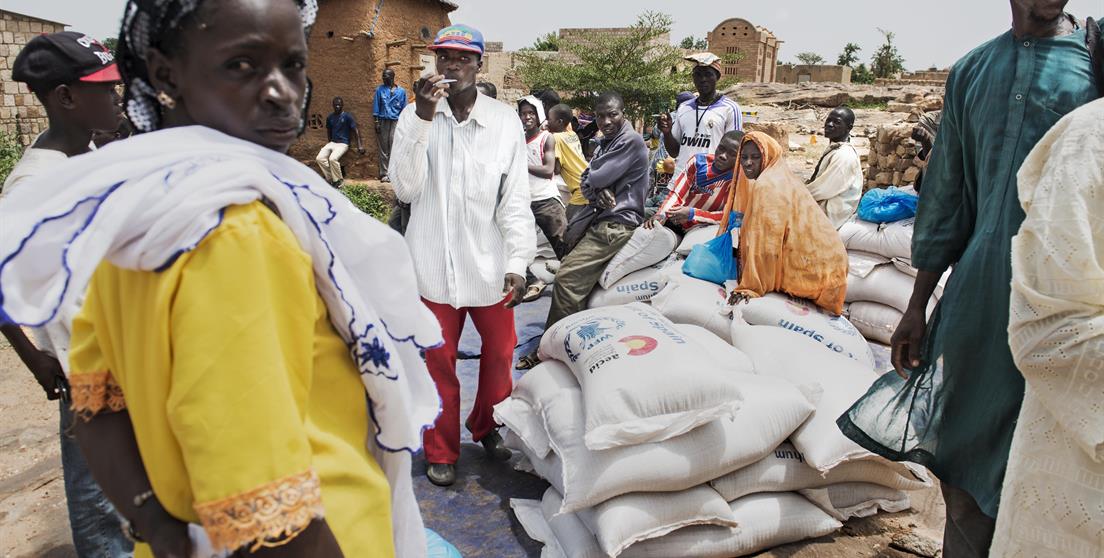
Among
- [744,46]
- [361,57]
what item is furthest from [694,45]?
[361,57]

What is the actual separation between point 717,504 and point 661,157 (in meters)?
4.99

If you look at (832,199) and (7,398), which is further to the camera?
(832,199)

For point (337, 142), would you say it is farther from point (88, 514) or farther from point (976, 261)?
point (976, 261)

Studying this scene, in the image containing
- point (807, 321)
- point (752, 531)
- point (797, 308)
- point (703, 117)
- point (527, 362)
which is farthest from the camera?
point (703, 117)

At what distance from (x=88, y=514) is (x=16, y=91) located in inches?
403

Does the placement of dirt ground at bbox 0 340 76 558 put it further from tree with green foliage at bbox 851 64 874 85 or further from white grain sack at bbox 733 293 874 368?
tree with green foliage at bbox 851 64 874 85

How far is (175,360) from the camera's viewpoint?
781mm

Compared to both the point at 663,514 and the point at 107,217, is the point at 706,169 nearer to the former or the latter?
the point at 663,514

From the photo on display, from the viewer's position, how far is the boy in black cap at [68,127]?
1.91 metres

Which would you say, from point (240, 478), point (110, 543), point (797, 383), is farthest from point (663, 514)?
point (240, 478)

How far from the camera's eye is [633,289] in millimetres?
4688

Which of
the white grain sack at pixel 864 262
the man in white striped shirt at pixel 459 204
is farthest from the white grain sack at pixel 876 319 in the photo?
the man in white striped shirt at pixel 459 204

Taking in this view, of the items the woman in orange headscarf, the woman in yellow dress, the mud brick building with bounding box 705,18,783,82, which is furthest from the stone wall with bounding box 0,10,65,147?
the mud brick building with bounding box 705,18,783,82

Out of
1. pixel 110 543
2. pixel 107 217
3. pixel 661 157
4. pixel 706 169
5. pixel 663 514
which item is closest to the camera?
pixel 107 217
